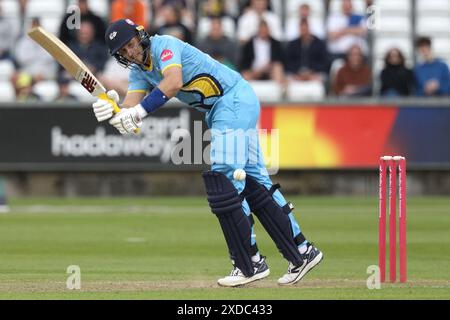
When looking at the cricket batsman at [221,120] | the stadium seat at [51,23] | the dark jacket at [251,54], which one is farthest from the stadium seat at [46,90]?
the cricket batsman at [221,120]

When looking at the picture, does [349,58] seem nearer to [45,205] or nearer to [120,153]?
[120,153]

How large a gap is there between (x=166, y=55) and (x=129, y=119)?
1.63 feet

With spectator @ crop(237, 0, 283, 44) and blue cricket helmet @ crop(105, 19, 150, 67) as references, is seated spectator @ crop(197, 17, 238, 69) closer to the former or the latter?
spectator @ crop(237, 0, 283, 44)

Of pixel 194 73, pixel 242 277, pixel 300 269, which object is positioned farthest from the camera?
pixel 300 269

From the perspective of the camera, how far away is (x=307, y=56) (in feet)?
60.1

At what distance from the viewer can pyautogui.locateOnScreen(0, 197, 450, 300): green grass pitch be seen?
8.29 metres

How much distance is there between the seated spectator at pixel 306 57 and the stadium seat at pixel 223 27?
1.06 metres

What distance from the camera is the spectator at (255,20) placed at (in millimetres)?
18844

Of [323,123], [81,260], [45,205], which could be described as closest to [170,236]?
[81,260]

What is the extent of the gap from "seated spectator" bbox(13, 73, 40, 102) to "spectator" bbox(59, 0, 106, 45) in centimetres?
79

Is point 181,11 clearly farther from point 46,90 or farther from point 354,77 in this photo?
point 354,77

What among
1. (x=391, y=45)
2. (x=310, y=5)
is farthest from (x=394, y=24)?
(x=310, y=5)

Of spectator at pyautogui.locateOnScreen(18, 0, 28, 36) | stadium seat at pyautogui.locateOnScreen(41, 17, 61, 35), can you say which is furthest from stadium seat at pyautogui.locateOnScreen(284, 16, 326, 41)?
spectator at pyautogui.locateOnScreen(18, 0, 28, 36)

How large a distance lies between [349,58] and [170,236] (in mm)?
5923
